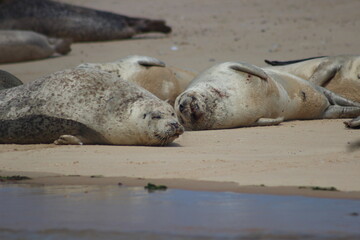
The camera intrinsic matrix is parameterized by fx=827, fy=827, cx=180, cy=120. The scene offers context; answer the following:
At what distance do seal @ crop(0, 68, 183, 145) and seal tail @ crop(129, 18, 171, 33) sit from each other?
7.59 metres

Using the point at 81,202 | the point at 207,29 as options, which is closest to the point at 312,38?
the point at 207,29

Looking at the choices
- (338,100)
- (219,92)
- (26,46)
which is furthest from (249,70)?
(26,46)

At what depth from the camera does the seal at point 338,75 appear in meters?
9.65

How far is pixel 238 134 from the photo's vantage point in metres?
7.47

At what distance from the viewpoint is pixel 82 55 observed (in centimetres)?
1345

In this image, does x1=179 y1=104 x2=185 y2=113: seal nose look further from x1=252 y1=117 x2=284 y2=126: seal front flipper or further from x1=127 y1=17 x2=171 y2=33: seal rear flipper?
x1=127 y1=17 x2=171 y2=33: seal rear flipper

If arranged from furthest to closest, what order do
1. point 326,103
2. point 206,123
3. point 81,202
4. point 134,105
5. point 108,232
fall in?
point 326,103 < point 206,123 < point 134,105 < point 81,202 < point 108,232

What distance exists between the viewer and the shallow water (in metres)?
3.98

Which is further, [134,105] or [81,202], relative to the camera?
[134,105]

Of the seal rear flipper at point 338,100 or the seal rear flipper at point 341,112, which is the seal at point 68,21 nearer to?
the seal rear flipper at point 338,100

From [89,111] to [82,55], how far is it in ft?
21.9

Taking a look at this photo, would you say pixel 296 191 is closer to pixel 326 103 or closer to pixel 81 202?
pixel 81 202

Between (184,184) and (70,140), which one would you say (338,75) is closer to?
(70,140)

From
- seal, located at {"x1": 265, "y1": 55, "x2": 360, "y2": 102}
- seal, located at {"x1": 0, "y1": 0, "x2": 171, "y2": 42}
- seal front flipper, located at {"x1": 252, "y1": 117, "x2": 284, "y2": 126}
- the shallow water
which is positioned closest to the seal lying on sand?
seal, located at {"x1": 0, "y1": 0, "x2": 171, "y2": 42}
